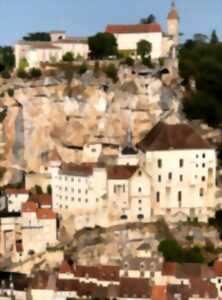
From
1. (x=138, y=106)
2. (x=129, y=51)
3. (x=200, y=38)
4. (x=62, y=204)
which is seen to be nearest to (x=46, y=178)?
(x=62, y=204)

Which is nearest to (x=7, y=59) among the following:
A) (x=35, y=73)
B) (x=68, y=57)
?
(x=68, y=57)

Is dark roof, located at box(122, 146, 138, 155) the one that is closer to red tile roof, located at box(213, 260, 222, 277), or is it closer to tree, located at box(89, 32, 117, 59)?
red tile roof, located at box(213, 260, 222, 277)

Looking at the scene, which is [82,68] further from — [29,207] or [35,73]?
[29,207]

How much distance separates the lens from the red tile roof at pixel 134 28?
Answer: 270ft

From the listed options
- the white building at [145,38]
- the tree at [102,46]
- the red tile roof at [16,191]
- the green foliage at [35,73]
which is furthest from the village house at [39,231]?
the white building at [145,38]

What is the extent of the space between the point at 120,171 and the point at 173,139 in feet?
14.8

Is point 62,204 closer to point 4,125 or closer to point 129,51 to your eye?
point 4,125

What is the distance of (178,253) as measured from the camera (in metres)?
61.9

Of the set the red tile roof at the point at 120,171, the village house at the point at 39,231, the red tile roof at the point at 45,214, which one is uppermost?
the red tile roof at the point at 120,171

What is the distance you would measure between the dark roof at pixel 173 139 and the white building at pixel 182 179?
0.06 meters

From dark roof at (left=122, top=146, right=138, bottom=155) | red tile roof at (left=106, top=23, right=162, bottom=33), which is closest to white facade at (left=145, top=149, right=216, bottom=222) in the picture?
dark roof at (left=122, top=146, right=138, bottom=155)

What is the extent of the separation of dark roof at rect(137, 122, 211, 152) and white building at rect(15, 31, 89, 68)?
13470mm

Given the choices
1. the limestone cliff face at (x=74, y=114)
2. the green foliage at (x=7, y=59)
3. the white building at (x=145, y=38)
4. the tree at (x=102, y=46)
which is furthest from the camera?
the white building at (x=145, y=38)

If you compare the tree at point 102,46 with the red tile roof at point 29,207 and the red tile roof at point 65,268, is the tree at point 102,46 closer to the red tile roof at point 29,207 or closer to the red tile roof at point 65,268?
the red tile roof at point 29,207
